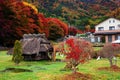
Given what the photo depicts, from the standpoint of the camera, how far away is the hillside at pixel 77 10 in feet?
460

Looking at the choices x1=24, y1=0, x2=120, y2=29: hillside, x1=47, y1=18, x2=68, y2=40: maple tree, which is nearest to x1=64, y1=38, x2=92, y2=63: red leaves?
x1=47, y1=18, x2=68, y2=40: maple tree

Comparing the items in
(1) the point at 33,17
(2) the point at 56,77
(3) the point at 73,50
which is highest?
(1) the point at 33,17

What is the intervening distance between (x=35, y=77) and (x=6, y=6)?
50123 mm

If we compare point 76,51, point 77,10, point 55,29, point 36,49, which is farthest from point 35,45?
point 77,10

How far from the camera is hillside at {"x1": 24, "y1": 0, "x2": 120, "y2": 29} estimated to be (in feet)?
460

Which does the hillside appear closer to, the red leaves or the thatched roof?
the thatched roof

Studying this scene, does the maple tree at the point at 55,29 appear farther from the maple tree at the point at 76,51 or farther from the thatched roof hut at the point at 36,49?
the maple tree at the point at 76,51

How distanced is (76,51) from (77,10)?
126 metres

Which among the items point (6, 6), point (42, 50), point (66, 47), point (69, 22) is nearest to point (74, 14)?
point (69, 22)

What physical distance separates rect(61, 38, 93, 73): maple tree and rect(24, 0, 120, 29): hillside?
104238 millimetres

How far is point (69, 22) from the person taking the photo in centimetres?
14688

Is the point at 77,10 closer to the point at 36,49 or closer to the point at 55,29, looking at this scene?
the point at 55,29

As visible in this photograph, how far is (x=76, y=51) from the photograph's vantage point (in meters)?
26.8

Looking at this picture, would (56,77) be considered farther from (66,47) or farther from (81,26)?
(81,26)
